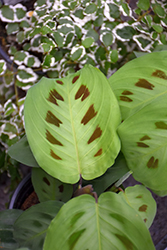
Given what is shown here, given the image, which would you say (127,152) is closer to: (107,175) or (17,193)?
(107,175)

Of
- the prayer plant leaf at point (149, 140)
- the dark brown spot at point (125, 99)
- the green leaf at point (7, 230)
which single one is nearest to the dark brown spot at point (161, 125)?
the prayer plant leaf at point (149, 140)

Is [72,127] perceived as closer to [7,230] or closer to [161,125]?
[161,125]

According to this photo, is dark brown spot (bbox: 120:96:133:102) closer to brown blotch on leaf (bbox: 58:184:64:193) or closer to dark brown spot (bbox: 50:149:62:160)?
dark brown spot (bbox: 50:149:62:160)

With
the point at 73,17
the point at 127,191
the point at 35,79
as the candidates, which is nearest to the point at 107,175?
the point at 127,191

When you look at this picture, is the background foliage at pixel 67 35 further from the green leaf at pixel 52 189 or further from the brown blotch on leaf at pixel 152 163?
the brown blotch on leaf at pixel 152 163

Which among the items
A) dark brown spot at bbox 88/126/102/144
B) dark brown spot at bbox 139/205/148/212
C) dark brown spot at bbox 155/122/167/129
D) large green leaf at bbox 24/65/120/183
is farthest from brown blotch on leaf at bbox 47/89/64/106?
dark brown spot at bbox 139/205/148/212

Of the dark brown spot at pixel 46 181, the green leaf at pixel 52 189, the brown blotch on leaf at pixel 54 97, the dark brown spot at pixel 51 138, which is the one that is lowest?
the green leaf at pixel 52 189

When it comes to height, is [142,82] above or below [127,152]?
above

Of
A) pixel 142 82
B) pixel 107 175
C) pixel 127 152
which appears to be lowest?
pixel 107 175
